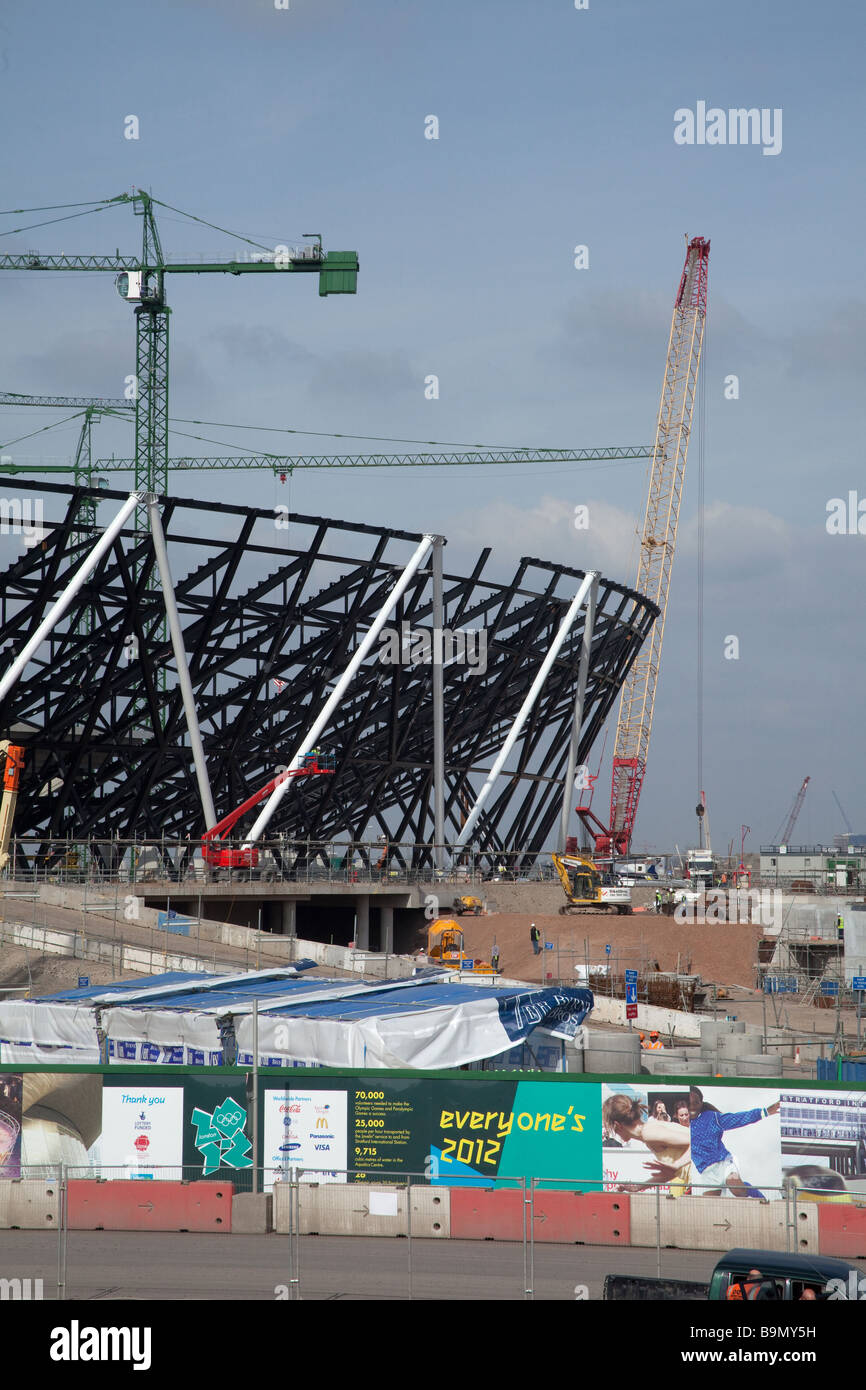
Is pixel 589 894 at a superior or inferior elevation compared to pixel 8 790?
inferior

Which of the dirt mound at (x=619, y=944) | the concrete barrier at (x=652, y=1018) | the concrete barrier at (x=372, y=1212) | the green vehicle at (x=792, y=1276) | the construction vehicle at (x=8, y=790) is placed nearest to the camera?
the green vehicle at (x=792, y=1276)

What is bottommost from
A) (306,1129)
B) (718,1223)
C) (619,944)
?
(718,1223)

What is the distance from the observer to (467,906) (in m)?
61.3

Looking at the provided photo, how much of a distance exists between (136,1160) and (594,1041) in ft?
24.8

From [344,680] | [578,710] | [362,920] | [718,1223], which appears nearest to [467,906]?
[362,920]

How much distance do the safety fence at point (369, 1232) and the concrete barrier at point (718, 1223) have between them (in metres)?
0.02

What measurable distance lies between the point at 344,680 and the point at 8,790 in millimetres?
15663

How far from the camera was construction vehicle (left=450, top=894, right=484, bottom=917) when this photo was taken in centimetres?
6131

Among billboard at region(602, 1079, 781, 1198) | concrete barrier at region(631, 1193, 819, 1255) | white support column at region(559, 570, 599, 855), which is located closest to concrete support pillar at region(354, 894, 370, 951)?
white support column at region(559, 570, 599, 855)

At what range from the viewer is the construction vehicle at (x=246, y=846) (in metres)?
56.3

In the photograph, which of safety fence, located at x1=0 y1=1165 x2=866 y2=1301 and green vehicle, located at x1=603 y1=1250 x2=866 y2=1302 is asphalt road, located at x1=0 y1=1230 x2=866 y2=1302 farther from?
green vehicle, located at x1=603 y1=1250 x2=866 y2=1302

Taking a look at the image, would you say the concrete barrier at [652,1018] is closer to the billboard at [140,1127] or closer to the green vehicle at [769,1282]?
the billboard at [140,1127]

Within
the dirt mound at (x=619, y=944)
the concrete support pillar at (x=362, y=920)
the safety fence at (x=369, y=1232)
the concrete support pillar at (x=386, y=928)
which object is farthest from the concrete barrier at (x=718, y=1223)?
the concrete support pillar at (x=386, y=928)

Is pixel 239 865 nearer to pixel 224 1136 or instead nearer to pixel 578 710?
pixel 578 710
